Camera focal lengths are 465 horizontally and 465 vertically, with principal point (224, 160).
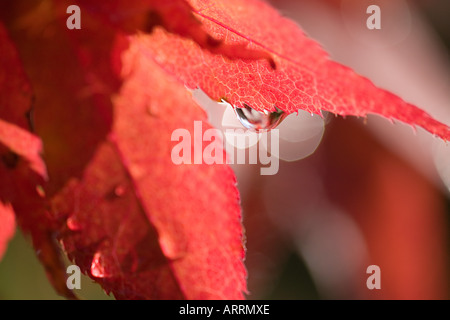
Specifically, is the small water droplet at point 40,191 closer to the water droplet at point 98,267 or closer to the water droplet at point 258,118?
the water droplet at point 98,267

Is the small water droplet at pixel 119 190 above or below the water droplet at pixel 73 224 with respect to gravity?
above

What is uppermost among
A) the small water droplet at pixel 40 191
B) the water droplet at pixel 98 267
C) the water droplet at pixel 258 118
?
the water droplet at pixel 258 118

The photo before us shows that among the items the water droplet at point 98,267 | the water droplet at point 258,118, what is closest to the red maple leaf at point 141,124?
the water droplet at point 98,267

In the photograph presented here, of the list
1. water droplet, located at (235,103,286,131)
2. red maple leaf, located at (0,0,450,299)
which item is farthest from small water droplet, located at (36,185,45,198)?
water droplet, located at (235,103,286,131)

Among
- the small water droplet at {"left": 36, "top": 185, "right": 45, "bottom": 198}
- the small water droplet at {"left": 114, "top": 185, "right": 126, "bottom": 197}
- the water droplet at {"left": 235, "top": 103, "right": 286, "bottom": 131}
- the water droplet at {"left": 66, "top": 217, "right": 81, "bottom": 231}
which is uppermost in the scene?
the water droplet at {"left": 235, "top": 103, "right": 286, "bottom": 131}

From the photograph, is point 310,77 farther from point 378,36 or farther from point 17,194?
point 378,36

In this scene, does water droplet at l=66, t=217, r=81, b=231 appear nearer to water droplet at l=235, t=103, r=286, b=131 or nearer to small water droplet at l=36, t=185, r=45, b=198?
small water droplet at l=36, t=185, r=45, b=198

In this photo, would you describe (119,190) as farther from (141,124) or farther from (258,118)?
(258,118)

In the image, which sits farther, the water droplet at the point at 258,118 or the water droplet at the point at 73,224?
the water droplet at the point at 258,118
